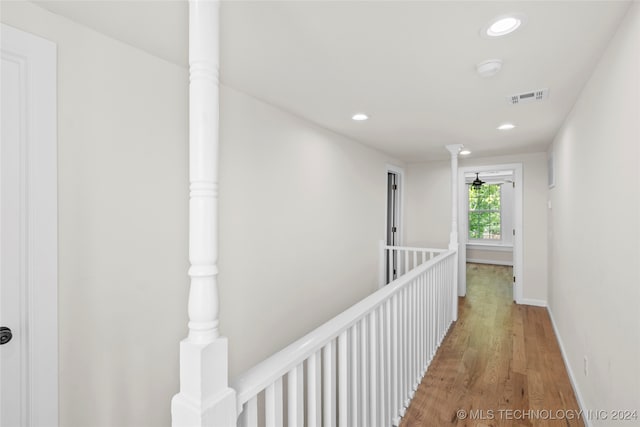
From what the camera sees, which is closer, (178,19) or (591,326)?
(178,19)

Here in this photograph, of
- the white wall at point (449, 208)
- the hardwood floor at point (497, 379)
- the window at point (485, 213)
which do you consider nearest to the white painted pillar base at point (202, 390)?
the hardwood floor at point (497, 379)

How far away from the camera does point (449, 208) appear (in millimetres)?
5336

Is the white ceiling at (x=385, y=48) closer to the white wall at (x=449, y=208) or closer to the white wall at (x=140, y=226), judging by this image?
the white wall at (x=140, y=226)

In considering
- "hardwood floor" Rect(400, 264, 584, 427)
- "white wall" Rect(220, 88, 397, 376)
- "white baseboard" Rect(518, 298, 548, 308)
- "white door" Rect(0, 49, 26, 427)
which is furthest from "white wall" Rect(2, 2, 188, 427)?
"white baseboard" Rect(518, 298, 548, 308)

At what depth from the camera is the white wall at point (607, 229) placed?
1344 millimetres

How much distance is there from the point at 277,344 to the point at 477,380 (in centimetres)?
167

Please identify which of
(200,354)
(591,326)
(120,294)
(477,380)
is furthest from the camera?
(477,380)

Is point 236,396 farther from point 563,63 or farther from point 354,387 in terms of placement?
point 563,63

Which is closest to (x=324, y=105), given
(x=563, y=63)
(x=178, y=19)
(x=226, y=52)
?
(x=226, y=52)

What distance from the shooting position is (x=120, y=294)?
5.41ft

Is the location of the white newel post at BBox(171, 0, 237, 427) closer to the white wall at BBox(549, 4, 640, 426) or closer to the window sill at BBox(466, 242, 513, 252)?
the white wall at BBox(549, 4, 640, 426)

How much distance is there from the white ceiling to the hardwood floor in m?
2.24

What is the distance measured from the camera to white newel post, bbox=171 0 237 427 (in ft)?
2.67

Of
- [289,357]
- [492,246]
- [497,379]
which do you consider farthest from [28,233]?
[492,246]
